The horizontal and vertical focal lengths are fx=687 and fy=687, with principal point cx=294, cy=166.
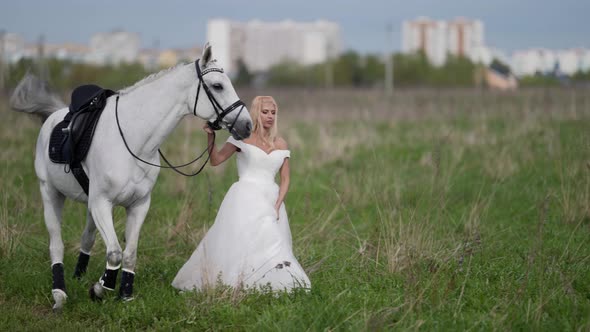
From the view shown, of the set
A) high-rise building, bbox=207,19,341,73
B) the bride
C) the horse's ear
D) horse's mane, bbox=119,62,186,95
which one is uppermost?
the horse's ear

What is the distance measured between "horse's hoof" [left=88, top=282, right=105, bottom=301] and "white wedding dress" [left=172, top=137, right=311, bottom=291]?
0.64m

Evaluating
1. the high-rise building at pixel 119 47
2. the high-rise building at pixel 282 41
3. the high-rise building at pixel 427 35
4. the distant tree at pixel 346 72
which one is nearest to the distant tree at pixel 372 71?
the distant tree at pixel 346 72

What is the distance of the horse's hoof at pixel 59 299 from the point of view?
18.2 feet

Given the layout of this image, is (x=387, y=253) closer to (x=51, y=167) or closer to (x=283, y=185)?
(x=283, y=185)

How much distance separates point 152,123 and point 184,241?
6.85 ft

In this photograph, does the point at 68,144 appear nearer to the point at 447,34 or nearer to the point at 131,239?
the point at 131,239

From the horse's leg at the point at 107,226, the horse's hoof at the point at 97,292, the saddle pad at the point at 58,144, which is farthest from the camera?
the saddle pad at the point at 58,144

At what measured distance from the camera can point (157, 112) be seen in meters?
5.45

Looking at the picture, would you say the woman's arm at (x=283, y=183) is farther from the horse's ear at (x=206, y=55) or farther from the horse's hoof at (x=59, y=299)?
the horse's hoof at (x=59, y=299)

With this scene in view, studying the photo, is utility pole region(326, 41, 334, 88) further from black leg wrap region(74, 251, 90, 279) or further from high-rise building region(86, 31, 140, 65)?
black leg wrap region(74, 251, 90, 279)

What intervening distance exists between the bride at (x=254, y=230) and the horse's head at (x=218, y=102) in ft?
0.67

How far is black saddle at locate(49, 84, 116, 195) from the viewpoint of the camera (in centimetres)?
556

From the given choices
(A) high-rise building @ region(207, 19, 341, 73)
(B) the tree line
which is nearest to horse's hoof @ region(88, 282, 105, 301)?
(B) the tree line

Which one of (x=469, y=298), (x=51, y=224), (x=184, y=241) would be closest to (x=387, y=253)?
(x=469, y=298)
